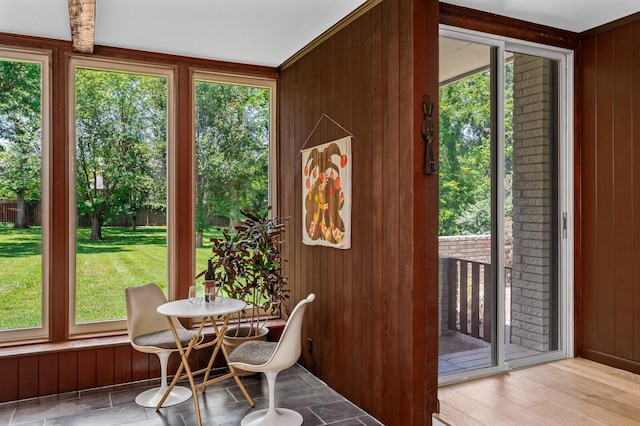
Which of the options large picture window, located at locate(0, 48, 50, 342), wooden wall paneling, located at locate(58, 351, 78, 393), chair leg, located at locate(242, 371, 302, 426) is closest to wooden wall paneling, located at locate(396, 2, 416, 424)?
chair leg, located at locate(242, 371, 302, 426)

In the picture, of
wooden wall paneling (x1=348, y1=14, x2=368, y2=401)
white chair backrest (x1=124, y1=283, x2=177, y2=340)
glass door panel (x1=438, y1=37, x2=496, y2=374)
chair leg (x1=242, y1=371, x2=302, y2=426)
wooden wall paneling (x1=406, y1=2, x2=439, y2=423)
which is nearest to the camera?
wooden wall paneling (x1=406, y1=2, x2=439, y2=423)

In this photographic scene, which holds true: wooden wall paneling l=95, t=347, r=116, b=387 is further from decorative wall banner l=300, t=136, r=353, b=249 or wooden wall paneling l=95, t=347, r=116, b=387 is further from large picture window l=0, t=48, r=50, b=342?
decorative wall banner l=300, t=136, r=353, b=249

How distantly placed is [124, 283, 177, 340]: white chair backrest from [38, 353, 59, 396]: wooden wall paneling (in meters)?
0.63

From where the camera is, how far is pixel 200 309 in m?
3.27

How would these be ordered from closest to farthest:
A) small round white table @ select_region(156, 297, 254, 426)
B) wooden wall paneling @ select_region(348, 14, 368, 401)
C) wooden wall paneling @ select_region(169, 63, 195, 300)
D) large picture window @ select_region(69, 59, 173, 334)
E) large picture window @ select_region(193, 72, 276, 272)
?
small round white table @ select_region(156, 297, 254, 426), wooden wall paneling @ select_region(348, 14, 368, 401), large picture window @ select_region(69, 59, 173, 334), wooden wall paneling @ select_region(169, 63, 195, 300), large picture window @ select_region(193, 72, 276, 272)

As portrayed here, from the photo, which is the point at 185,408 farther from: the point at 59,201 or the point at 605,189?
the point at 605,189

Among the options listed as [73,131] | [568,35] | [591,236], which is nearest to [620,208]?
[591,236]

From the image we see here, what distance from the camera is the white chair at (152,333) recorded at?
11.2 ft

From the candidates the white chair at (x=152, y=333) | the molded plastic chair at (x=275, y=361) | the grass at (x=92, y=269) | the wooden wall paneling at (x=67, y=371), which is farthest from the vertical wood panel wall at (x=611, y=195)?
the wooden wall paneling at (x=67, y=371)

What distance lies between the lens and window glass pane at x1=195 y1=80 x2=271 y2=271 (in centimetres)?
445

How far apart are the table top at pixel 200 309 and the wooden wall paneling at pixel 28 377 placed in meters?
1.14

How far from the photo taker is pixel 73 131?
3.99 meters

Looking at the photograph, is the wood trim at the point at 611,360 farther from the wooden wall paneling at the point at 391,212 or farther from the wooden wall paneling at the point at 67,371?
the wooden wall paneling at the point at 67,371

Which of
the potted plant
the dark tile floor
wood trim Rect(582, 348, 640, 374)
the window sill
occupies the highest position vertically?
the potted plant
